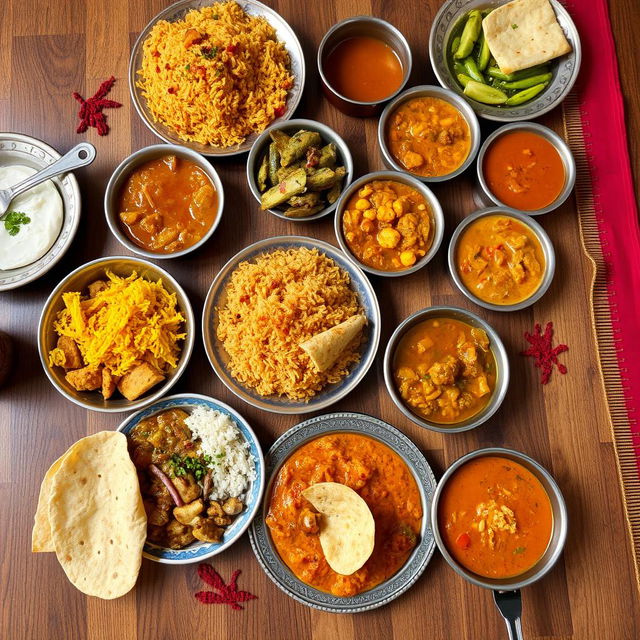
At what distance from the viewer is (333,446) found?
301cm

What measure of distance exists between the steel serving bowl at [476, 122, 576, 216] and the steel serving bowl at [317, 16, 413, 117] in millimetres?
575

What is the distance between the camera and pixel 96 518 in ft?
9.32

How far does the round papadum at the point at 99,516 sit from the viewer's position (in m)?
2.77

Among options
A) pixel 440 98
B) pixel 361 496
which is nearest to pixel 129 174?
pixel 440 98

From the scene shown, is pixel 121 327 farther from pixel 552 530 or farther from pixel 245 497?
pixel 552 530

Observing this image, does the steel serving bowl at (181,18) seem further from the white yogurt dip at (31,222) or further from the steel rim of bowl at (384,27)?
the white yogurt dip at (31,222)

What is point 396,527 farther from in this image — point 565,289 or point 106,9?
point 106,9

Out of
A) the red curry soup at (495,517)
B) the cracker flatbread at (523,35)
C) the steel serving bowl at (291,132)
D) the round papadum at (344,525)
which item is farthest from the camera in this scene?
the cracker flatbread at (523,35)

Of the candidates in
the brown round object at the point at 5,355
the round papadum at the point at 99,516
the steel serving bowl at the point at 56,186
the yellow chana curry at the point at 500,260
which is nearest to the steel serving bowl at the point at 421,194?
the yellow chana curry at the point at 500,260

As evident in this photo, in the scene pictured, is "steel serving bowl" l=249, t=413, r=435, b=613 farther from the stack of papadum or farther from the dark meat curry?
the stack of papadum

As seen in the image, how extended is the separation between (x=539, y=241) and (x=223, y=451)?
78.1 inches

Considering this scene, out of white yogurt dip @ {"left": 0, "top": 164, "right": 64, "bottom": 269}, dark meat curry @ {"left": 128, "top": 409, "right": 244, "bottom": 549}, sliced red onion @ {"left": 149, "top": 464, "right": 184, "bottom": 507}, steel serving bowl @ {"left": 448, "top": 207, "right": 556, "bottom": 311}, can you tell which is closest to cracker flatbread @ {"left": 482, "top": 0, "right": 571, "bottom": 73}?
steel serving bowl @ {"left": 448, "top": 207, "right": 556, "bottom": 311}

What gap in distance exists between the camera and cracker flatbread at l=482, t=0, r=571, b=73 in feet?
10.5

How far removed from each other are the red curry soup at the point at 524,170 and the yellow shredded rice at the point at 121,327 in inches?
73.0
